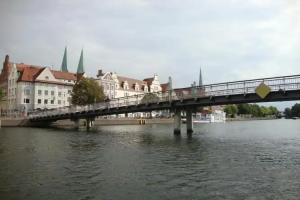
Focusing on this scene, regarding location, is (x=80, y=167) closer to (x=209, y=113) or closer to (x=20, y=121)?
(x=20, y=121)

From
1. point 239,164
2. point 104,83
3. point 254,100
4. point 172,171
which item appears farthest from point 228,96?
point 104,83

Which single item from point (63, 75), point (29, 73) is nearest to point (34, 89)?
point (29, 73)

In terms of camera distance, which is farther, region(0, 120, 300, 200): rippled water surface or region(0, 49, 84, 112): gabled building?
region(0, 49, 84, 112): gabled building

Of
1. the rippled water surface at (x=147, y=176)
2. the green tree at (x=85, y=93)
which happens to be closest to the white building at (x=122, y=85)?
the green tree at (x=85, y=93)

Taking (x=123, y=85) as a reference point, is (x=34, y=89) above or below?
below

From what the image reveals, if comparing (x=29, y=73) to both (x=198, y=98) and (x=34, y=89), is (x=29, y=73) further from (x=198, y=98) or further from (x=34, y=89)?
(x=198, y=98)

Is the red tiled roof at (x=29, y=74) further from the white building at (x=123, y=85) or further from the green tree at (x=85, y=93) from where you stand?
the white building at (x=123, y=85)

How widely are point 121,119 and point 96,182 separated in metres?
104

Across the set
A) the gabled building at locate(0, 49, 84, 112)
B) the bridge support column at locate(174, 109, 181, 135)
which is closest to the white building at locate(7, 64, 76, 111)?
the gabled building at locate(0, 49, 84, 112)

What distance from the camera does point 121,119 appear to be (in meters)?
122

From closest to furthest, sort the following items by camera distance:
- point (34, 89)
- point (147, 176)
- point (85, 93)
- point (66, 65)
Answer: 1. point (147, 176)
2. point (85, 93)
3. point (34, 89)
4. point (66, 65)

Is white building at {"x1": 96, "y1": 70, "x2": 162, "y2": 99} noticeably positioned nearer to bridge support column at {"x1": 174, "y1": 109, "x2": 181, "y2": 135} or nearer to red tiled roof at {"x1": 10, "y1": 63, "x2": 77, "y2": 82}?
red tiled roof at {"x1": 10, "y1": 63, "x2": 77, "y2": 82}

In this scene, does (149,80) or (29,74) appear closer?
(29,74)

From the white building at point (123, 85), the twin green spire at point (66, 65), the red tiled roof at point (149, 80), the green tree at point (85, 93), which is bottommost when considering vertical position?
the green tree at point (85, 93)
